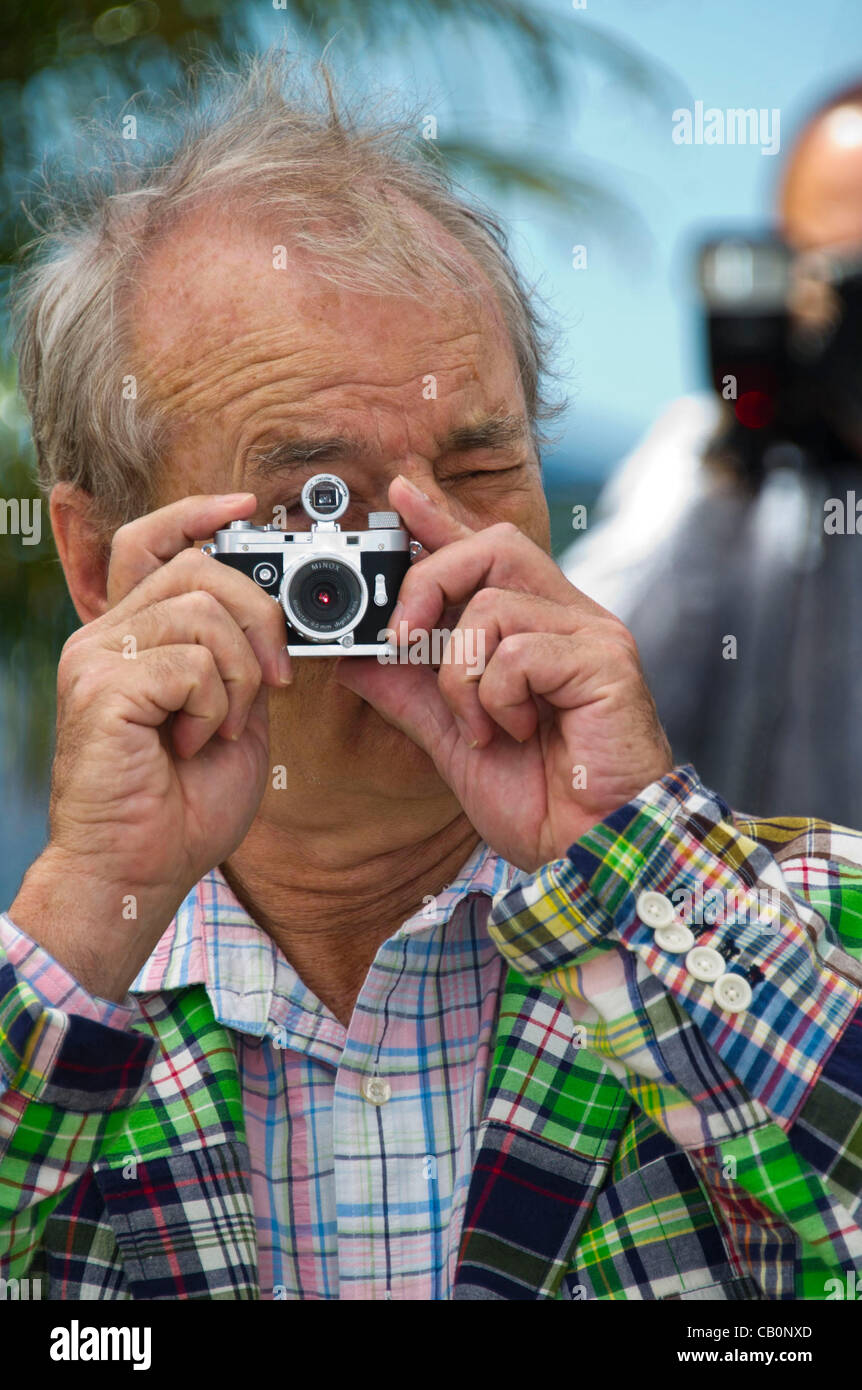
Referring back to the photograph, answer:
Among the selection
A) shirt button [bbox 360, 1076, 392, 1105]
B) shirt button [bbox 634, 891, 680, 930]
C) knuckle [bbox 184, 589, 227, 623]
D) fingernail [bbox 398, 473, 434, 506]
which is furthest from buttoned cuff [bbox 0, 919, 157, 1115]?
fingernail [bbox 398, 473, 434, 506]

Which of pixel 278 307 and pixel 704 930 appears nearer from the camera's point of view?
pixel 704 930

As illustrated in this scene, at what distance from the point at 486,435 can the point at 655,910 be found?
0.68 meters

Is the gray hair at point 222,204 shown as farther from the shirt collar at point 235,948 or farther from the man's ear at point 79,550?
the shirt collar at point 235,948

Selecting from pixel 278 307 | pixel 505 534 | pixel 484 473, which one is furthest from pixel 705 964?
pixel 278 307

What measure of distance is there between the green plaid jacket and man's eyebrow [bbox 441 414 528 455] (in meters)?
0.54

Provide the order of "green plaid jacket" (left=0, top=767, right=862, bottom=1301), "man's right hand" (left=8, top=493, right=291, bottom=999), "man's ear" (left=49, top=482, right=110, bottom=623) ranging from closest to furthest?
"green plaid jacket" (left=0, top=767, right=862, bottom=1301) → "man's right hand" (left=8, top=493, right=291, bottom=999) → "man's ear" (left=49, top=482, right=110, bottom=623)

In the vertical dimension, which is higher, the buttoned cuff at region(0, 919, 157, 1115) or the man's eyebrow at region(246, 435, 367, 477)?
the man's eyebrow at region(246, 435, 367, 477)

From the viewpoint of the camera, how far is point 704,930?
4.21ft

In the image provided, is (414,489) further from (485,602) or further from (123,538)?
(123,538)

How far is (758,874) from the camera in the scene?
134 centimetres

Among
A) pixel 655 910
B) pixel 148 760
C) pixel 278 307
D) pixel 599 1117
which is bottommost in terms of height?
pixel 599 1117

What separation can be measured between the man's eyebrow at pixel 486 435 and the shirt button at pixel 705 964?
0.71m

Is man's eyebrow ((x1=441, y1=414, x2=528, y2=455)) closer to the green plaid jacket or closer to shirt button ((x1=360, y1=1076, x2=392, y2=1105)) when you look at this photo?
the green plaid jacket

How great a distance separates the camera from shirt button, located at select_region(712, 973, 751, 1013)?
1253 mm
